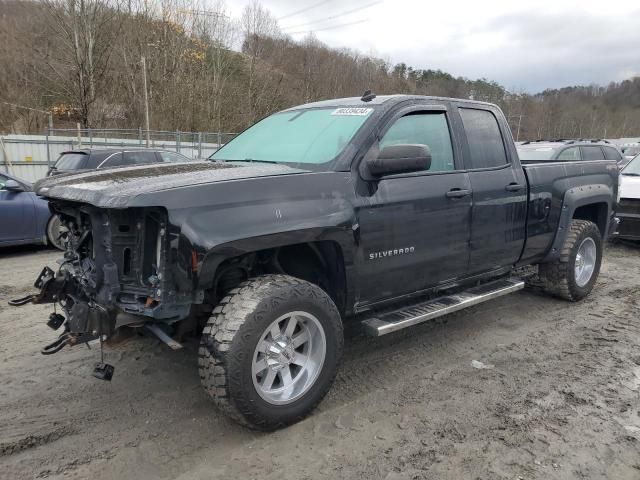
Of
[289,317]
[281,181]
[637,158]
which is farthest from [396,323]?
[637,158]

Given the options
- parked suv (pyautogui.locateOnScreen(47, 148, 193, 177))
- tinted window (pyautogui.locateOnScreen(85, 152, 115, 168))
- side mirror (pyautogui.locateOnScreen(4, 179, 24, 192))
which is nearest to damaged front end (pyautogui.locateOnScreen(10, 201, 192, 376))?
side mirror (pyautogui.locateOnScreen(4, 179, 24, 192))

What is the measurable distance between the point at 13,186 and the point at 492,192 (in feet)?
24.8

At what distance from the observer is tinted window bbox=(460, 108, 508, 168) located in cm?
437

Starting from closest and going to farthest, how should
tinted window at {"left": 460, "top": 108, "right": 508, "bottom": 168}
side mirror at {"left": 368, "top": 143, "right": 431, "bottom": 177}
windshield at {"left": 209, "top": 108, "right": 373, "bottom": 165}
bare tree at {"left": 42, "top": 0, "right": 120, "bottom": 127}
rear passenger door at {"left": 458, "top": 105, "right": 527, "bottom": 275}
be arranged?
side mirror at {"left": 368, "top": 143, "right": 431, "bottom": 177}
windshield at {"left": 209, "top": 108, "right": 373, "bottom": 165}
rear passenger door at {"left": 458, "top": 105, "right": 527, "bottom": 275}
tinted window at {"left": 460, "top": 108, "right": 508, "bottom": 168}
bare tree at {"left": 42, "top": 0, "right": 120, "bottom": 127}

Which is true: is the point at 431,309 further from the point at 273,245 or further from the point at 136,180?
the point at 136,180

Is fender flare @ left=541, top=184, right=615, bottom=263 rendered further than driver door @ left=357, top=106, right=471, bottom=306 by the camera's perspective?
Yes

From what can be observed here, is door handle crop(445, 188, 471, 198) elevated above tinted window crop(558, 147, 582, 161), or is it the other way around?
tinted window crop(558, 147, 582, 161)

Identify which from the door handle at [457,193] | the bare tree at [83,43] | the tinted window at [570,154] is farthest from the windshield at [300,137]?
the bare tree at [83,43]

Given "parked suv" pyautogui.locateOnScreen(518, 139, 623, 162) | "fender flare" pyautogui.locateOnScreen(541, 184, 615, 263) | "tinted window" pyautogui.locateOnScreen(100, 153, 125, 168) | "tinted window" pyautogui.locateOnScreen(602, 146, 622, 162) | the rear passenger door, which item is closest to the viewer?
the rear passenger door

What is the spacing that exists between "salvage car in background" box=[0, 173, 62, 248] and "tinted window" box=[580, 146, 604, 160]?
38.4 feet

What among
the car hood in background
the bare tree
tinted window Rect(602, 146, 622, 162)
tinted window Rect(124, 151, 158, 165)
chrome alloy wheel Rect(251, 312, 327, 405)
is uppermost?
the bare tree

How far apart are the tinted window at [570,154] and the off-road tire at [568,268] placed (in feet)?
21.2

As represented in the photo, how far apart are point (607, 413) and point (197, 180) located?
3063mm

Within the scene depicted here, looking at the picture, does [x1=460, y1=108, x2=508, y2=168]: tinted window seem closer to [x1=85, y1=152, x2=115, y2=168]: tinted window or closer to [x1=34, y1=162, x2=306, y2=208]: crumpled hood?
[x1=34, y1=162, x2=306, y2=208]: crumpled hood
